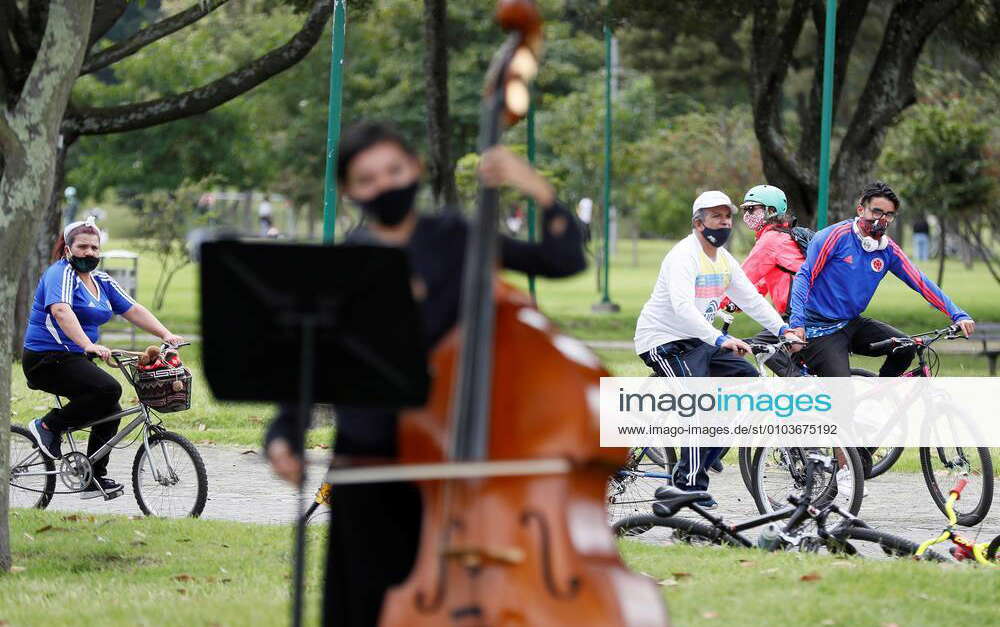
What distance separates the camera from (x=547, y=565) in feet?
12.7

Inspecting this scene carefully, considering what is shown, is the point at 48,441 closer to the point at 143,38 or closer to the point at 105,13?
the point at 105,13

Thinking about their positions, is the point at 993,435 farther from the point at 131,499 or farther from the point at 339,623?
the point at 339,623

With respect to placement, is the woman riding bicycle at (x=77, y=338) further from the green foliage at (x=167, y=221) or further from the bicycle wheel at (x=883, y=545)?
the green foliage at (x=167, y=221)

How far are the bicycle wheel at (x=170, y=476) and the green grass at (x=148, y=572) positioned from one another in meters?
0.31

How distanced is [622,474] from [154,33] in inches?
439

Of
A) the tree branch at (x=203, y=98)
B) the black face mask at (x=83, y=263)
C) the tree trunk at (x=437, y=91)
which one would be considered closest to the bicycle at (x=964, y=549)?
the black face mask at (x=83, y=263)

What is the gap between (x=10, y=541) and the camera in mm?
8266

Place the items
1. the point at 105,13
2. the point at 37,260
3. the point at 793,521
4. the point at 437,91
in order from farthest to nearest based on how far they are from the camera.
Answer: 1. the point at 437,91
2. the point at 37,260
3. the point at 105,13
4. the point at 793,521

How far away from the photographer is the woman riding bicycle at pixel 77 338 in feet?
30.4

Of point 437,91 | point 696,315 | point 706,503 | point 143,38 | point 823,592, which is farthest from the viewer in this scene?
point 437,91

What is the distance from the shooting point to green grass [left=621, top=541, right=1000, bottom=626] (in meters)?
6.22

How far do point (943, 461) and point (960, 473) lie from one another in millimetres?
118

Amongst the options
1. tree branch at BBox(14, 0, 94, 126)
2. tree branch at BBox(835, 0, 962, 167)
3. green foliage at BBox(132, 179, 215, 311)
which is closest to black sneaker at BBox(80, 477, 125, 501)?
tree branch at BBox(14, 0, 94, 126)

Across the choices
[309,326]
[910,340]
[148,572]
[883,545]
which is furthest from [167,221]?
[309,326]
